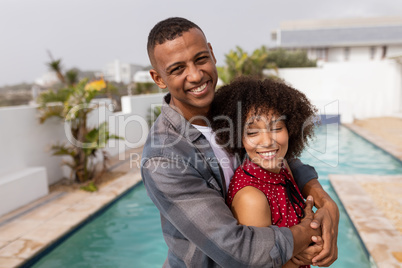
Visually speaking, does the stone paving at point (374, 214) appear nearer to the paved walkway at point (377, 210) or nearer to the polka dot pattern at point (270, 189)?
the paved walkway at point (377, 210)

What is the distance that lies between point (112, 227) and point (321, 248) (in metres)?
4.57

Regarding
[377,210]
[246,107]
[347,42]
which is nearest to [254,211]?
[246,107]

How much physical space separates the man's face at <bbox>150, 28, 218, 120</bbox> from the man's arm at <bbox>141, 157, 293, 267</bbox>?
0.34 meters

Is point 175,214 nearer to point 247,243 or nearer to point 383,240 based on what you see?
point 247,243

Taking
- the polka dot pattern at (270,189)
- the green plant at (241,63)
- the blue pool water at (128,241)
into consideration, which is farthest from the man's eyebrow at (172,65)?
the green plant at (241,63)

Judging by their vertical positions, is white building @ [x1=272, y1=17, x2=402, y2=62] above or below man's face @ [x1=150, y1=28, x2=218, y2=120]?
above

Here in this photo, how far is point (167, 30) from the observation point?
4.34ft

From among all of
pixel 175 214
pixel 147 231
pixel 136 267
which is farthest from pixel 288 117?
pixel 147 231

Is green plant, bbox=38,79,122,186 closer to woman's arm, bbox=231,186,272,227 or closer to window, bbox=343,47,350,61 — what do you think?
woman's arm, bbox=231,186,272,227

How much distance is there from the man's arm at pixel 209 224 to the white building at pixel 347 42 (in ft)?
94.1

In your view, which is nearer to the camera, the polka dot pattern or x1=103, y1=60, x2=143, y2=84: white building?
the polka dot pattern

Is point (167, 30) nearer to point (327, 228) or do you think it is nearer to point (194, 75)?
point (194, 75)

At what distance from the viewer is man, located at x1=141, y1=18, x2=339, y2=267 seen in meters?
1.10

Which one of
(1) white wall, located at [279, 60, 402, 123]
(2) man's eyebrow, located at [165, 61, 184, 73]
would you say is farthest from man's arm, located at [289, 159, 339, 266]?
(1) white wall, located at [279, 60, 402, 123]
